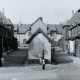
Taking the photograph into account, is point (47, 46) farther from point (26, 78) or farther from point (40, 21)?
point (40, 21)

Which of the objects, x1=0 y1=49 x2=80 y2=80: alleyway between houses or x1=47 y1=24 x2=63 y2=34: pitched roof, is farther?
x1=47 y1=24 x2=63 y2=34: pitched roof

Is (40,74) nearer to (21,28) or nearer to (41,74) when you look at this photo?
(41,74)

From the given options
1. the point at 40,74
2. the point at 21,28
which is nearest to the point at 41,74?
the point at 40,74

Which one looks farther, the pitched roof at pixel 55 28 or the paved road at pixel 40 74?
the pitched roof at pixel 55 28

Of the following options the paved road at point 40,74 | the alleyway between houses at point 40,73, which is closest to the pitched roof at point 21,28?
the alleyway between houses at point 40,73

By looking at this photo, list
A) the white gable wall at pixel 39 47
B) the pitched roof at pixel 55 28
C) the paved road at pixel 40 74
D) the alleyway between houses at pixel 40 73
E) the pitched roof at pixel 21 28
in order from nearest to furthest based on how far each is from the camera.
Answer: the paved road at pixel 40 74 → the alleyway between houses at pixel 40 73 → the white gable wall at pixel 39 47 → the pitched roof at pixel 21 28 → the pitched roof at pixel 55 28

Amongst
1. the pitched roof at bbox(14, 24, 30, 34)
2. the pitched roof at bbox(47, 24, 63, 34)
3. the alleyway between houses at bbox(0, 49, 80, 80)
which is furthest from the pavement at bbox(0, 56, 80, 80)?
the pitched roof at bbox(47, 24, 63, 34)

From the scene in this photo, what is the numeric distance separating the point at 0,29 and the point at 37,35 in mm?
17312

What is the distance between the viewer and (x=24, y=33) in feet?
237

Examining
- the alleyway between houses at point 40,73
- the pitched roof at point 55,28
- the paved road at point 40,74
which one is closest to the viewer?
Result: the paved road at point 40,74

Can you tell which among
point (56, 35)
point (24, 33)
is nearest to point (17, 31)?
point (24, 33)

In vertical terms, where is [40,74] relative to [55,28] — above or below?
below

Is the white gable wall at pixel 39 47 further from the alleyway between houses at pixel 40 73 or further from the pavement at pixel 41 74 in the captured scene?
the pavement at pixel 41 74

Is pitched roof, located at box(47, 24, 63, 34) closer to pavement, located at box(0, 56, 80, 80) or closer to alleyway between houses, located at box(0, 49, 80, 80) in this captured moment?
alleyway between houses, located at box(0, 49, 80, 80)
